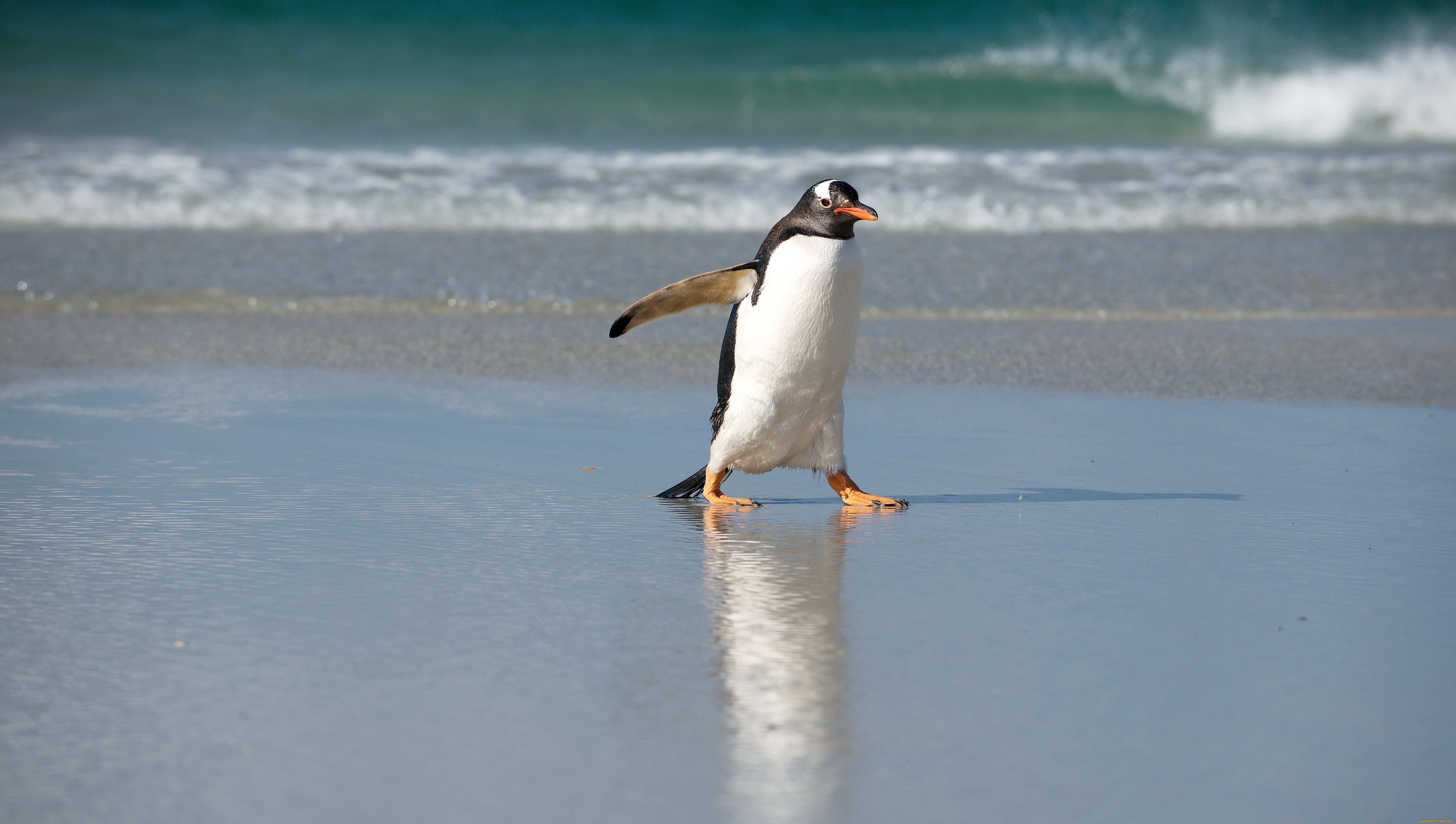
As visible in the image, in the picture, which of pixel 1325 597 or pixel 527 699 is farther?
pixel 1325 597

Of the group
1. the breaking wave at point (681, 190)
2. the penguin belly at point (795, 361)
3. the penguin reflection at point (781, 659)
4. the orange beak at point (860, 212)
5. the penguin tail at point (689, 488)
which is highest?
the breaking wave at point (681, 190)

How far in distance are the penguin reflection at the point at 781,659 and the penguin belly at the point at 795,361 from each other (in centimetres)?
19

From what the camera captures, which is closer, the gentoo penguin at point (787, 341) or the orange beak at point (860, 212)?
the orange beak at point (860, 212)

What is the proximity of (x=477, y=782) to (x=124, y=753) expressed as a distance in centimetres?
42

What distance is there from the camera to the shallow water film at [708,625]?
162cm

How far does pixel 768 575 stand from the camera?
97.7 inches

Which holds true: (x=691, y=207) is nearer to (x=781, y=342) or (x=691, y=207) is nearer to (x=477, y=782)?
(x=781, y=342)

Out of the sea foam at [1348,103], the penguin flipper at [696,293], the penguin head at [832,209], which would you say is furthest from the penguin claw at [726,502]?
the sea foam at [1348,103]

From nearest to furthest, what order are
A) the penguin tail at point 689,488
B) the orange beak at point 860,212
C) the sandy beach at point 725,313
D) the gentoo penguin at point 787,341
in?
the orange beak at point 860,212 → the gentoo penguin at point 787,341 → the penguin tail at point 689,488 → the sandy beach at point 725,313

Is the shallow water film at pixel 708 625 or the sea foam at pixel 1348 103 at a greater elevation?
the sea foam at pixel 1348 103

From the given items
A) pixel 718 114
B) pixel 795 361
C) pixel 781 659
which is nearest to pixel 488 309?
pixel 795 361

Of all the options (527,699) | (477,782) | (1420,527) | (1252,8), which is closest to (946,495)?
(1420,527)

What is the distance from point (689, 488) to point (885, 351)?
182 cm

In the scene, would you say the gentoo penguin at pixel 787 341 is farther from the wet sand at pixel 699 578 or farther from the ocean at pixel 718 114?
the ocean at pixel 718 114
